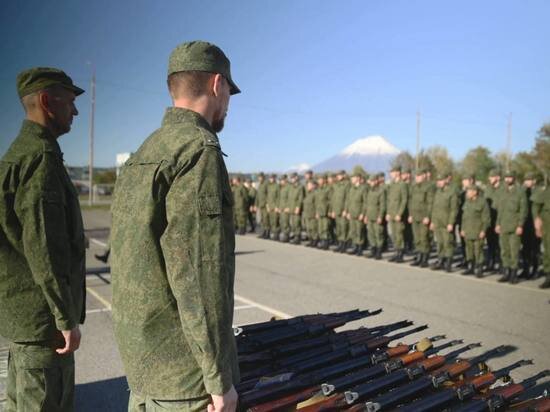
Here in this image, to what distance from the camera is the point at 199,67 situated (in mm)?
1673

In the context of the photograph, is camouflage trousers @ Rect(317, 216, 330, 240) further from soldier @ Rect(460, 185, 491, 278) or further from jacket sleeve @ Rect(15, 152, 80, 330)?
jacket sleeve @ Rect(15, 152, 80, 330)

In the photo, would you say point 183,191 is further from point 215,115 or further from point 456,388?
point 456,388

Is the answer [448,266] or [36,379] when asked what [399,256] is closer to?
[448,266]

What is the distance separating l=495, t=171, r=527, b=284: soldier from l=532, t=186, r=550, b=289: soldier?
0.92ft

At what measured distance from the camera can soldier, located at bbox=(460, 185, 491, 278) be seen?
9328mm

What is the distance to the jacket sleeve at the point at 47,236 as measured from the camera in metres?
2.18

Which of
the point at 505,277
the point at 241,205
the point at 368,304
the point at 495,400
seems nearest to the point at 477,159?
the point at 241,205

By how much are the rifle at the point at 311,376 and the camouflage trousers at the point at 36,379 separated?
3.14ft

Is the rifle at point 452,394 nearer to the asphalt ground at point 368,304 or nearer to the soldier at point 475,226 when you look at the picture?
the asphalt ground at point 368,304

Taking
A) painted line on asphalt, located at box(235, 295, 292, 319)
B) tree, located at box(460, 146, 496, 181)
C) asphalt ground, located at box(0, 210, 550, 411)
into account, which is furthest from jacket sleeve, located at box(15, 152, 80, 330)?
tree, located at box(460, 146, 496, 181)

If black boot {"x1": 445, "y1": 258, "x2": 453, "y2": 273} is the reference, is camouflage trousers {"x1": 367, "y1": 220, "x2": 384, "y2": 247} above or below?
above

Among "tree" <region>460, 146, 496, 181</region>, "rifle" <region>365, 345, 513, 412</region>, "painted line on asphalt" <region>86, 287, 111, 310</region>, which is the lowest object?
"painted line on asphalt" <region>86, 287, 111, 310</region>

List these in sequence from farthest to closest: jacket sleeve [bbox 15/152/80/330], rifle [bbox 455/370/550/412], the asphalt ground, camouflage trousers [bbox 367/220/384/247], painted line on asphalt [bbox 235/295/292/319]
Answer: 1. camouflage trousers [bbox 367/220/384/247]
2. painted line on asphalt [bbox 235/295/292/319]
3. the asphalt ground
4. rifle [bbox 455/370/550/412]
5. jacket sleeve [bbox 15/152/80/330]

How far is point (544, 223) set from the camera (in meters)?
8.40
